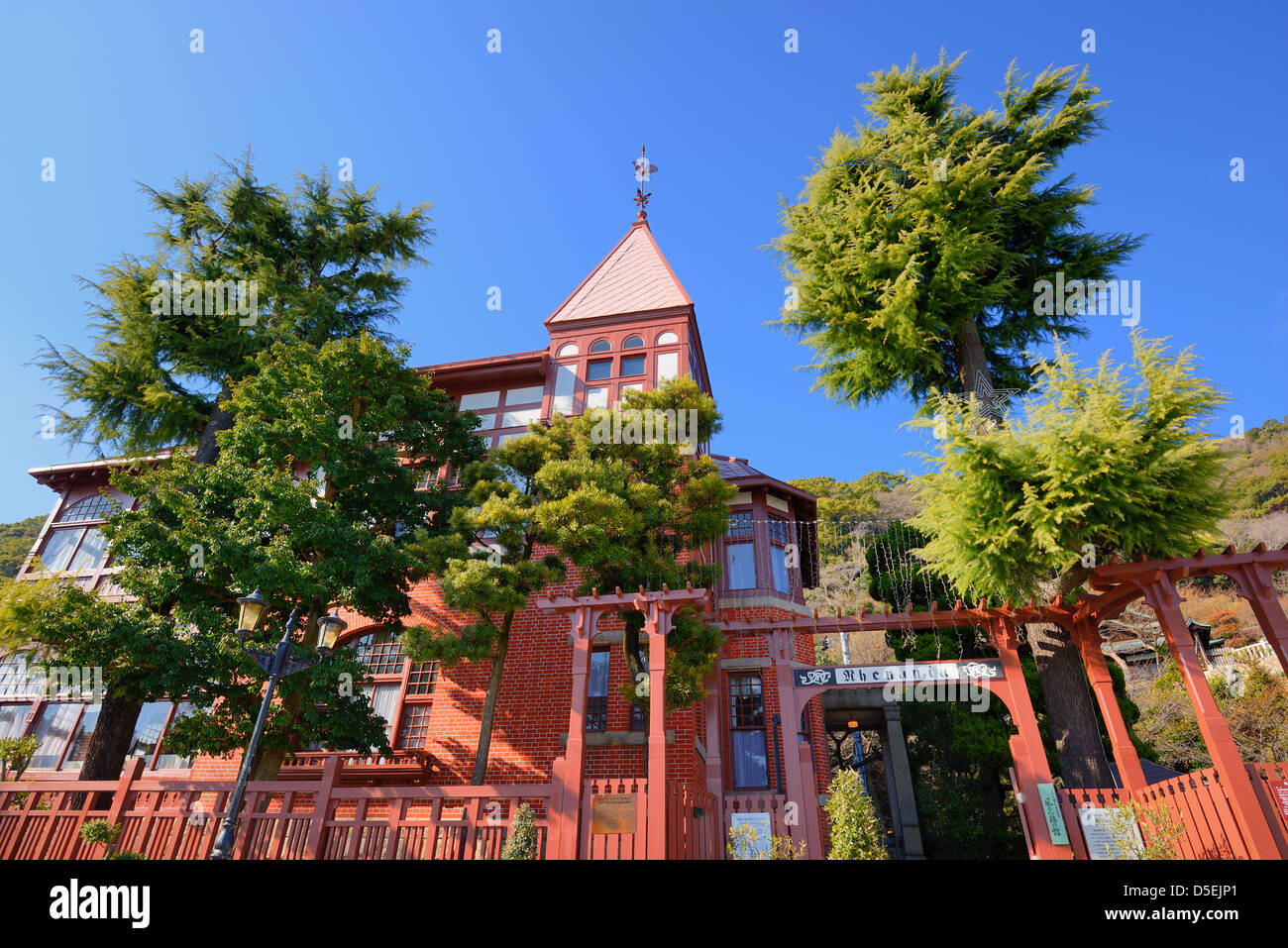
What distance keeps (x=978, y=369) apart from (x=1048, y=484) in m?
3.93

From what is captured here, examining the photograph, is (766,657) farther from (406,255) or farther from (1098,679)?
(406,255)

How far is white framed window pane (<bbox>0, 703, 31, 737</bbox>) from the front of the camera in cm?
1659

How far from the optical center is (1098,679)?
9.55 metres

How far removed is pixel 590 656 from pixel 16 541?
43751 mm

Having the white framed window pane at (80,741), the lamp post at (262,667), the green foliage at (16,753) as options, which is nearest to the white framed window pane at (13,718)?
the white framed window pane at (80,741)

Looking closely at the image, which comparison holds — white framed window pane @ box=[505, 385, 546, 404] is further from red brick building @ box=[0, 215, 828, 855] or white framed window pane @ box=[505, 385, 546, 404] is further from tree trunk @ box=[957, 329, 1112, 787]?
tree trunk @ box=[957, 329, 1112, 787]

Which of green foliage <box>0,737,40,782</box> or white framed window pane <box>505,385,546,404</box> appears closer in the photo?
green foliage <box>0,737,40,782</box>

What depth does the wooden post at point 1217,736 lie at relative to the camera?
6898 mm

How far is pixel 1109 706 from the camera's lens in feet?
30.6

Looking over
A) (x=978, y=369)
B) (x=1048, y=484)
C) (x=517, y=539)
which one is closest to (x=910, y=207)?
(x=978, y=369)

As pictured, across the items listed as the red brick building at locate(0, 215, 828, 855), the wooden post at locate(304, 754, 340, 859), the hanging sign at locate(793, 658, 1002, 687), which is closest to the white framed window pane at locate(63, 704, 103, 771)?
the red brick building at locate(0, 215, 828, 855)

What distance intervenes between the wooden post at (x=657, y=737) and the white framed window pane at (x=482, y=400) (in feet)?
32.3

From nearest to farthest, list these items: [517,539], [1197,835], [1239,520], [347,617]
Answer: [1197,835] → [517,539] → [347,617] → [1239,520]

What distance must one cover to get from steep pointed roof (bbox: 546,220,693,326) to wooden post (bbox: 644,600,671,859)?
10.2 metres
